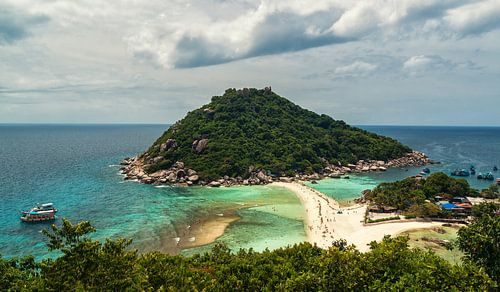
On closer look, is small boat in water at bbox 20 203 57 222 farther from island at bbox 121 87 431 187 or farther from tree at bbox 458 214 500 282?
tree at bbox 458 214 500 282

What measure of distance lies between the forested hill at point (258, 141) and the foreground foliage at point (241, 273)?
223 feet

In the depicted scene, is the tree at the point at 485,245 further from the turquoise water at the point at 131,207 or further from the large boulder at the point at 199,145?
the large boulder at the point at 199,145

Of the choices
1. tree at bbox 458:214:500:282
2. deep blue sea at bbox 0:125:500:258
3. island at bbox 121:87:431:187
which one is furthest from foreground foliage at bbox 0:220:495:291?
island at bbox 121:87:431:187

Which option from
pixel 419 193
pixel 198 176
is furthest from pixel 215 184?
pixel 419 193

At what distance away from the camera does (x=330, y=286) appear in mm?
21500

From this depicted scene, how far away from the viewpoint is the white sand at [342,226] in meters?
49.8

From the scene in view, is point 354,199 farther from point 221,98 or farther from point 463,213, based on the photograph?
point 221,98

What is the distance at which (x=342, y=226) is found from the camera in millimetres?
56125

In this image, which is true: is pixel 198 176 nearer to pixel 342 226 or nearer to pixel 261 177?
pixel 261 177

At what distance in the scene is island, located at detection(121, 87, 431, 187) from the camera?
319 ft

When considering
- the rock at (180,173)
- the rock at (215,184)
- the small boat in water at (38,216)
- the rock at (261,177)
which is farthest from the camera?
the rock at (180,173)

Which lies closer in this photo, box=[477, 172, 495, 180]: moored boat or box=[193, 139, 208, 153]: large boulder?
box=[477, 172, 495, 180]: moored boat

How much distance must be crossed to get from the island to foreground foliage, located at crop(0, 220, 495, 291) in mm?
64458

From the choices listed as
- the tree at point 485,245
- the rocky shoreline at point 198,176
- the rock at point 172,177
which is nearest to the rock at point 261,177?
the rocky shoreline at point 198,176
